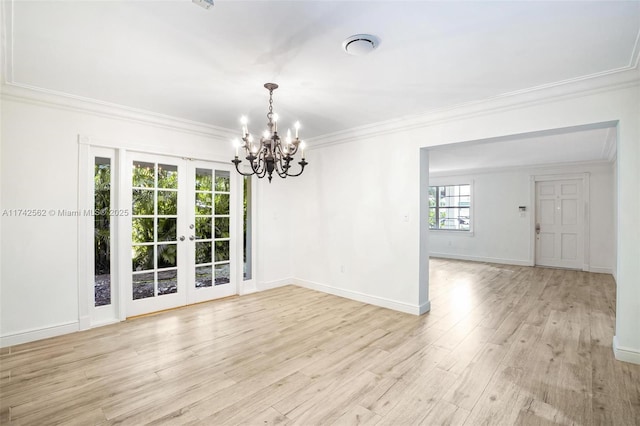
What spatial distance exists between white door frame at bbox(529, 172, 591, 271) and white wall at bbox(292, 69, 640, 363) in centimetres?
508

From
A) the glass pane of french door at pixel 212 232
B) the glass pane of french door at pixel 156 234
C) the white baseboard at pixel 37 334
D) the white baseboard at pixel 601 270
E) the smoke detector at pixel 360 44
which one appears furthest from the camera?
the white baseboard at pixel 601 270

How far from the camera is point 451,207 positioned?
899 cm

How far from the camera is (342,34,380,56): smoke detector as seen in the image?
2.17 m

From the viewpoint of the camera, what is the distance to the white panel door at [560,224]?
23.0ft

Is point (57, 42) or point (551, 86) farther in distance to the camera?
point (551, 86)

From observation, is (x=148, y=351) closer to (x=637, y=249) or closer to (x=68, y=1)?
(x=68, y=1)

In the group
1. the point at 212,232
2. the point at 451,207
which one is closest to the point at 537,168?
the point at 451,207

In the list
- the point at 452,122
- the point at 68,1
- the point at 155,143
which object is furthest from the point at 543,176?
the point at 68,1

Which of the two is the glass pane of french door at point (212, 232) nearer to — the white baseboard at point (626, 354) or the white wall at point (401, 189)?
the white wall at point (401, 189)

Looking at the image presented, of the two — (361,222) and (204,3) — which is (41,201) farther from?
(361,222)

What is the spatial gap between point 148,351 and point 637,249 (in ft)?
14.9

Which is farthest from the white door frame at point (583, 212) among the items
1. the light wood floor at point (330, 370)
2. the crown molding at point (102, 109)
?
the crown molding at point (102, 109)

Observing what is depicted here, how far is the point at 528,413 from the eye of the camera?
2.05 meters

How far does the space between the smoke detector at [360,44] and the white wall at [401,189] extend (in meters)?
1.78
